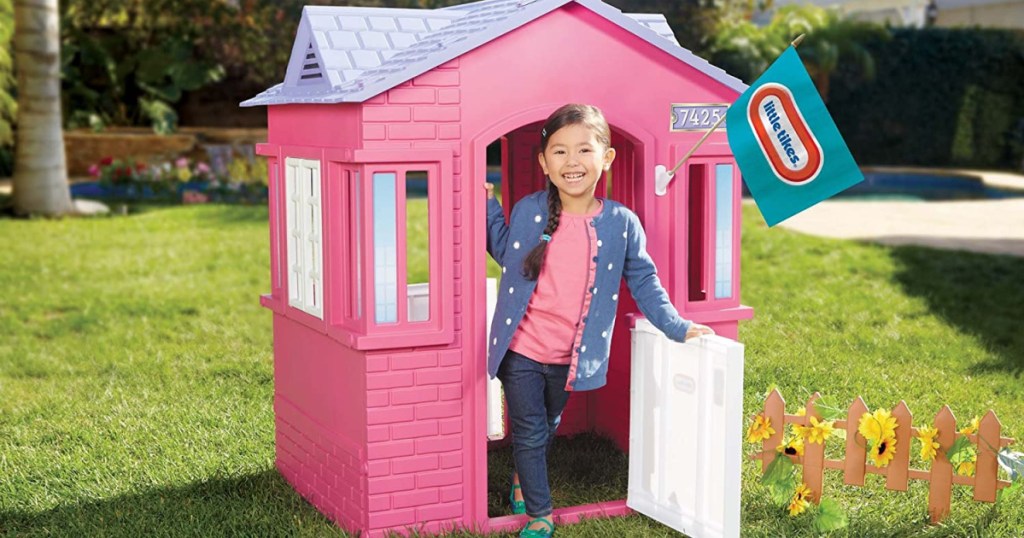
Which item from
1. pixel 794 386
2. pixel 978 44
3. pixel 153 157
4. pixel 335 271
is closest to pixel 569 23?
pixel 335 271

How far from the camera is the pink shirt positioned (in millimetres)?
4383

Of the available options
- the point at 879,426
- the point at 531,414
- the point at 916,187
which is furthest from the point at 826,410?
the point at 916,187

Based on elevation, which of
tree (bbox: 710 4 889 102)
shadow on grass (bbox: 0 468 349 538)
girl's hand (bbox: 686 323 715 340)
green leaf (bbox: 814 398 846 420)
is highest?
tree (bbox: 710 4 889 102)

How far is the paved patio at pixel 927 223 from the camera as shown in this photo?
11.9m

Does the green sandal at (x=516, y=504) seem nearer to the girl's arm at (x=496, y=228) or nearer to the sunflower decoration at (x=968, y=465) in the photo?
the girl's arm at (x=496, y=228)

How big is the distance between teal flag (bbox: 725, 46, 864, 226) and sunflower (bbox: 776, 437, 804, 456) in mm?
893

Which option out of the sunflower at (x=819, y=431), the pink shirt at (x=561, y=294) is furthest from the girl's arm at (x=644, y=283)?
the sunflower at (x=819, y=431)

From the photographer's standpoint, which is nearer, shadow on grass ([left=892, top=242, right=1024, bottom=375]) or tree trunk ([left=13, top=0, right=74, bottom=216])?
shadow on grass ([left=892, top=242, right=1024, bottom=375])

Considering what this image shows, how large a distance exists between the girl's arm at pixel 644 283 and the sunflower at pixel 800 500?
0.84m

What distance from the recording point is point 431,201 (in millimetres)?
4270

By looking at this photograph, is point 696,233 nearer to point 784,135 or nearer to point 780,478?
point 784,135

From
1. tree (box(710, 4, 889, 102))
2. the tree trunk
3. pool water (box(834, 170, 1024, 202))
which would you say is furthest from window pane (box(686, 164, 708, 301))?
tree (box(710, 4, 889, 102))

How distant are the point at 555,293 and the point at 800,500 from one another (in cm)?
119

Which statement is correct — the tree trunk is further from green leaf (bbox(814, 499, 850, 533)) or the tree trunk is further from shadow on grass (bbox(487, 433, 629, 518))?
green leaf (bbox(814, 499, 850, 533))
